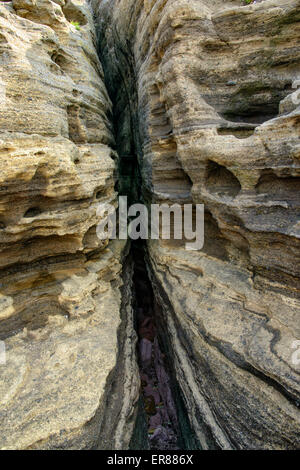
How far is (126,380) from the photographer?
3.94 meters

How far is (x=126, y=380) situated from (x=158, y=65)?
6.72m

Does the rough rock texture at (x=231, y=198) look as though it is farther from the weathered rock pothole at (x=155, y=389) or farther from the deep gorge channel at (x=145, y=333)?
the weathered rock pothole at (x=155, y=389)

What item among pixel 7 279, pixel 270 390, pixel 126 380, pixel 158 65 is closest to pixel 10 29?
pixel 158 65

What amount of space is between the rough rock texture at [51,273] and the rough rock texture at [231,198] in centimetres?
135

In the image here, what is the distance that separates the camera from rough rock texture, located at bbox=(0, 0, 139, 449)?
118 inches

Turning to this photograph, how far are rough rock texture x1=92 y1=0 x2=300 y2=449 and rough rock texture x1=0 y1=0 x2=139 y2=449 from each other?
1.35 m

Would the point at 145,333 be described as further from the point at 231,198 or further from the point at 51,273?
the point at 231,198

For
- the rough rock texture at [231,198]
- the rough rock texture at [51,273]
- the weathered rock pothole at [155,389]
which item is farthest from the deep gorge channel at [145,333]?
the rough rock texture at [51,273]

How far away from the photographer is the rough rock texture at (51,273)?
2.99m

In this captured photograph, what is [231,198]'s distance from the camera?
4371 mm

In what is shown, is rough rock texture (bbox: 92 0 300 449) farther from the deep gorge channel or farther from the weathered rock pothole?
the weathered rock pothole

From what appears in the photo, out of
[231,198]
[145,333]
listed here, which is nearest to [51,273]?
[231,198]

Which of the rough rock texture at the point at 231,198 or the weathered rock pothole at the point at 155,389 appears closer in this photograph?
the rough rock texture at the point at 231,198

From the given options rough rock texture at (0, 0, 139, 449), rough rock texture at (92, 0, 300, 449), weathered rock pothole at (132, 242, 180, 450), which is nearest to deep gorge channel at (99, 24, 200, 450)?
weathered rock pothole at (132, 242, 180, 450)
